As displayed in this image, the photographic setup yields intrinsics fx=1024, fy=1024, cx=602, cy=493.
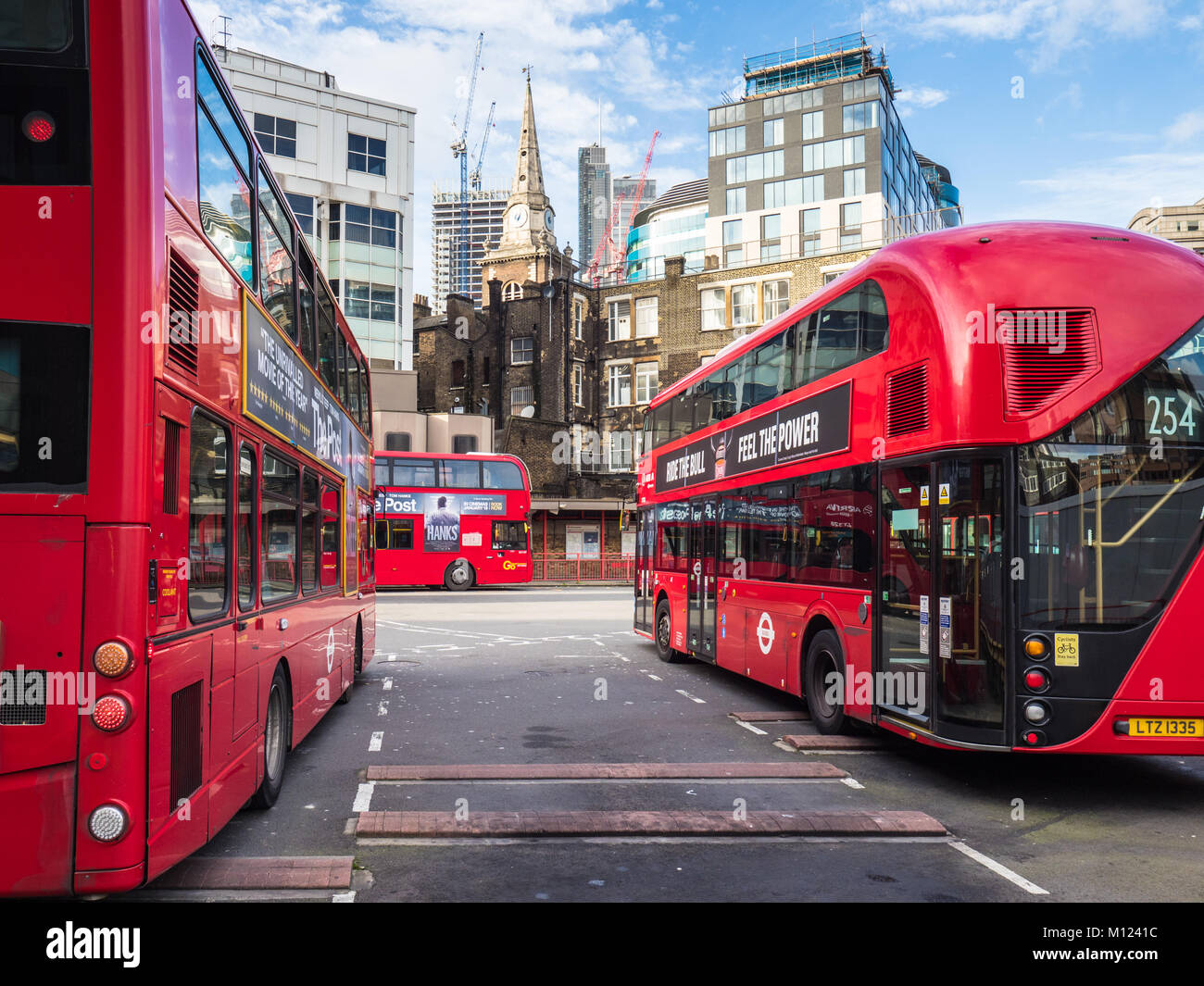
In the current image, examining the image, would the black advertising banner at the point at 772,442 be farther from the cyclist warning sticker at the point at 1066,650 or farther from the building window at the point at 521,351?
the building window at the point at 521,351

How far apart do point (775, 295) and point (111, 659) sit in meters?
44.5

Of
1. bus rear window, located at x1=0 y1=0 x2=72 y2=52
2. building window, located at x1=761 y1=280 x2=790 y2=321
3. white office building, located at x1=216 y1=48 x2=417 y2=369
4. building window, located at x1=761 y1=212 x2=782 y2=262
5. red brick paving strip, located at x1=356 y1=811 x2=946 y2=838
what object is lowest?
red brick paving strip, located at x1=356 y1=811 x2=946 y2=838

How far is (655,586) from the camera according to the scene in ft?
56.9

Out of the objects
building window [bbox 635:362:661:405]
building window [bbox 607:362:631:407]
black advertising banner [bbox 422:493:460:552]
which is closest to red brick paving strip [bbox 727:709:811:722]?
black advertising banner [bbox 422:493:460:552]

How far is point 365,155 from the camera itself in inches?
1747

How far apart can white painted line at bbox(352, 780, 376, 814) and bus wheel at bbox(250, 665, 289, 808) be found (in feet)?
1.91

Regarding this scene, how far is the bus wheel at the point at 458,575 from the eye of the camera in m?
35.8

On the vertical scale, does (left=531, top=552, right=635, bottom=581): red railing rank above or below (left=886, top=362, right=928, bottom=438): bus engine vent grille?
below

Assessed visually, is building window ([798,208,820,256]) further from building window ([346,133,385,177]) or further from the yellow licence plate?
the yellow licence plate

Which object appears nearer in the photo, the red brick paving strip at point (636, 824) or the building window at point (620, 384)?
the red brick paving strip at point (636, 824)

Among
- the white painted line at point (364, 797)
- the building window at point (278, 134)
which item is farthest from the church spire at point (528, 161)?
the white painted line at point (364, 797)

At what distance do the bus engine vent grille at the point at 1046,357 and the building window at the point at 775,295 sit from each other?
1554 inches

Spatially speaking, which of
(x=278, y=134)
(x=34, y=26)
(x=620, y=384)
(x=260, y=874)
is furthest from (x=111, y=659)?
(x=620, y=384)

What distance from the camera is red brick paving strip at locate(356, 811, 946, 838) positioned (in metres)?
6.60
